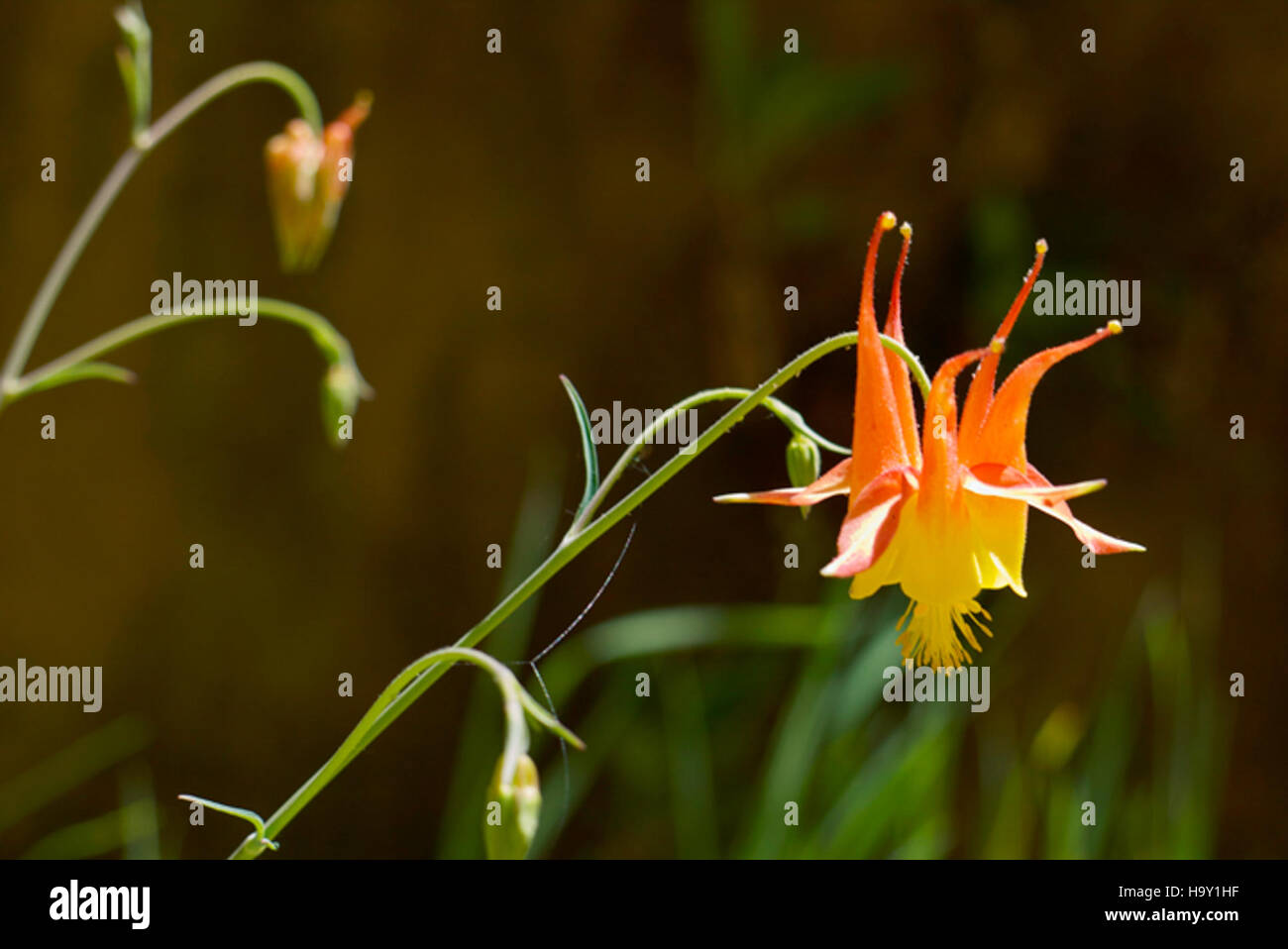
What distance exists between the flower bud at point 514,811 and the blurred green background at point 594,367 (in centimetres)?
277

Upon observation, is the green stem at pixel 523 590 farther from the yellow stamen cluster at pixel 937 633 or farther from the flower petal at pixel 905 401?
the yellow stamen cluster at pixel 937 633

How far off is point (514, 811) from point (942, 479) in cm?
44

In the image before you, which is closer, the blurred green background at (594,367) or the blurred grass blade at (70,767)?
the blurred green background at (594,367)

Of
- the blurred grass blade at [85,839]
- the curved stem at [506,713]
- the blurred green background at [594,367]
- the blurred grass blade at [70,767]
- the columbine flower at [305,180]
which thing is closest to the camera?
the curved stem at [506,713]

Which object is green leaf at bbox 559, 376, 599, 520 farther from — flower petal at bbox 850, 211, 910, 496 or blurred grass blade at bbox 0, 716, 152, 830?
blurred grass blade at bbox 0, 716, 152, 830

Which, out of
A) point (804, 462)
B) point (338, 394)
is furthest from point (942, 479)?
point (338, 394)

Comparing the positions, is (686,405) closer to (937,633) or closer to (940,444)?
(940,444)

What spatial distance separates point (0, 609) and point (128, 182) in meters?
1.38

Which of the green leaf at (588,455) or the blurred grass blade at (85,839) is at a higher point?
the green leaf at (588,455)

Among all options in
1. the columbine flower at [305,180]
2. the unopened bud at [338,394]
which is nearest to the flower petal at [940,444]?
the unopened bud at [338,394]

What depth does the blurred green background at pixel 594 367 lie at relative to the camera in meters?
4.11

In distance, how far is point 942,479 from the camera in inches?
45.1

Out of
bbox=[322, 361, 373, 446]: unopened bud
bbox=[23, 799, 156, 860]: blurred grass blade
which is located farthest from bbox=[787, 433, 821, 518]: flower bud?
bbox=[23, 799, 156, 860]: blurred grass blade

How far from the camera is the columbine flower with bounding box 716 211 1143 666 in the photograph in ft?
3.74
